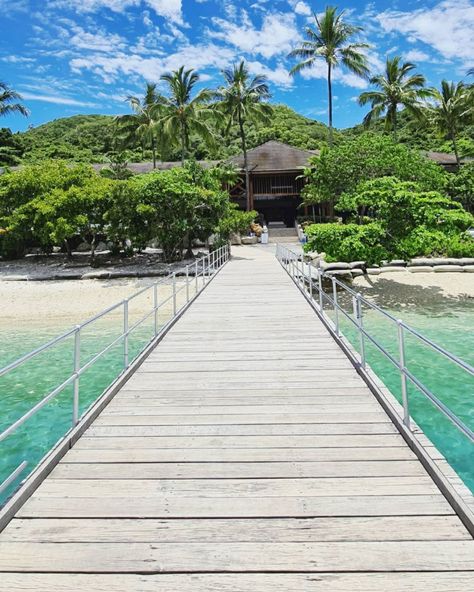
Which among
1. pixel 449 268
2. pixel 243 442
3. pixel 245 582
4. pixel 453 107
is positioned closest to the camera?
pixel 245 582

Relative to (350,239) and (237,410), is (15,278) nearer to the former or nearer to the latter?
(350,239)

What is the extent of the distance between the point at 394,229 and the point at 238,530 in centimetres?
1369

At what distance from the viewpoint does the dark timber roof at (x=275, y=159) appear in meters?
35.2

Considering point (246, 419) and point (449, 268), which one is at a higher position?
point (449, 268)

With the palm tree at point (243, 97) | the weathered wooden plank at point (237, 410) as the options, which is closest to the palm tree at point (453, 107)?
the palm tree at point (243, 97)

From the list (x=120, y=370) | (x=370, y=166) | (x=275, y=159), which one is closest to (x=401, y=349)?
(x=120, y=370)

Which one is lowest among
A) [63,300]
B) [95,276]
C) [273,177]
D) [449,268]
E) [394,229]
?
[63,300]

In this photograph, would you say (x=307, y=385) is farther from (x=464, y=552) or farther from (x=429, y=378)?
(x=429, y=378)

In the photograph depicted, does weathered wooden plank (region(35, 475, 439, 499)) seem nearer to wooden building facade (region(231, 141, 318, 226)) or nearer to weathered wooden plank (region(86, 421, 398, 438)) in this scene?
weathered wooden plank (region(86, 421, 398, 438))

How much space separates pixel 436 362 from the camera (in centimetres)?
851

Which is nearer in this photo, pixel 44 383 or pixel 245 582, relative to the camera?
pixel 245 582

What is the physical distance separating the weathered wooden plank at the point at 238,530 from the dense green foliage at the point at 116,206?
1779cm

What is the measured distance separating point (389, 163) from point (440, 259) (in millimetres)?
5614

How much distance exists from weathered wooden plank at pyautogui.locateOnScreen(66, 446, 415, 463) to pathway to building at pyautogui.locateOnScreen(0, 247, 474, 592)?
0.05ft
